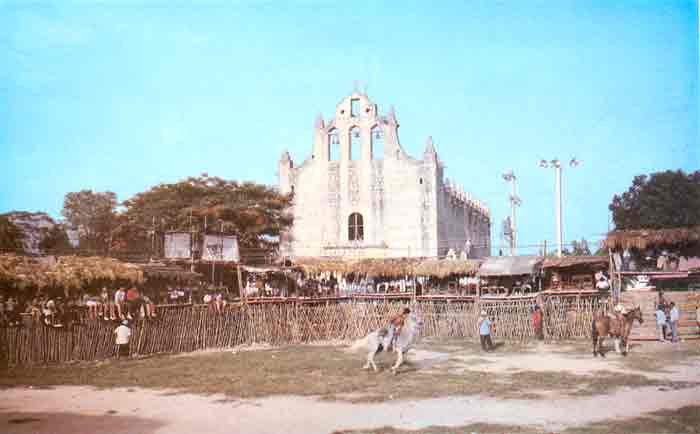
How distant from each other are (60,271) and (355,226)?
808 inches

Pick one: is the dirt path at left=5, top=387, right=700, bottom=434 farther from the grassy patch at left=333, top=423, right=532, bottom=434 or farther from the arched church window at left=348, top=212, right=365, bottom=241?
the arched church window at left=348, top=212, right=365, bottom=241

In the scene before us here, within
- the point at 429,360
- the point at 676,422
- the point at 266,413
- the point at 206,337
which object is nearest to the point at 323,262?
the point at 206,337

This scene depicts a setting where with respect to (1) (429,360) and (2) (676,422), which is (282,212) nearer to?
(1) (429,360)

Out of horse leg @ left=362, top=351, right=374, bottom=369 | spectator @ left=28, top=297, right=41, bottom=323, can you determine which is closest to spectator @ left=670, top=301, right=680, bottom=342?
horse leg @ left=362, top=351, right=374, bottom=369

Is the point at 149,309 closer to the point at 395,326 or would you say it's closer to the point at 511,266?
the point at 395,326

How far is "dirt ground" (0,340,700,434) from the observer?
10359 millimetres

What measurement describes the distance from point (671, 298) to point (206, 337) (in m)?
16.5

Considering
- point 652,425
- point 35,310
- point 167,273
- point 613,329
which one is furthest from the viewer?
point 167,273

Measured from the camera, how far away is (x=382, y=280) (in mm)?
29844

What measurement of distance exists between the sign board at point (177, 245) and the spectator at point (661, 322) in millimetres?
18853

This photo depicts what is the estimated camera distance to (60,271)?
62.7 feet

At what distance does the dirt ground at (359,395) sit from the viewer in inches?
408

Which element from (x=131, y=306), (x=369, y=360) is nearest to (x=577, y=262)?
(x=369, y=360)

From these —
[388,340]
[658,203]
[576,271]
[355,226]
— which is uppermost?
[658,203]
